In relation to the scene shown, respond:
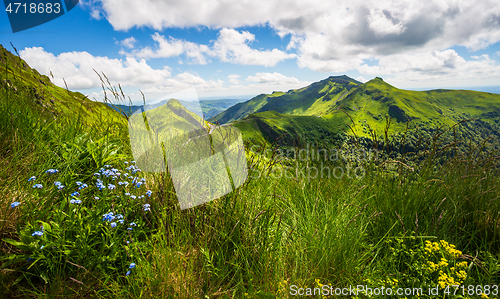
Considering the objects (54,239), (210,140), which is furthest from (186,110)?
(54,239)

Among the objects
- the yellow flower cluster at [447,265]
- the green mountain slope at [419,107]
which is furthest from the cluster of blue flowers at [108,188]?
the green mountain slope at [419,107]

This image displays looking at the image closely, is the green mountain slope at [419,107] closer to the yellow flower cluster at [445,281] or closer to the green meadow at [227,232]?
the green meadow at [227,232]

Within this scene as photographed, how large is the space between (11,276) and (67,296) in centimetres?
51

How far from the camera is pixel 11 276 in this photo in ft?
5.69

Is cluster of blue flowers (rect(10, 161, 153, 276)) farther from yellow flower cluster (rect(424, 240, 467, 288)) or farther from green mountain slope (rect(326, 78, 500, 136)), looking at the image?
green mountain slope (rect(326, 78, 500, 136))

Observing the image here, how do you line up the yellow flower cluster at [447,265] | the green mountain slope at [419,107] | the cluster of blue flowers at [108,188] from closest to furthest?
the cluster of blue flowers at [108,188] < the yellow flower cluster at [447,265] < the green mountain slope at [419,107]

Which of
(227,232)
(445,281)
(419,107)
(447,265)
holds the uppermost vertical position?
(419,107)

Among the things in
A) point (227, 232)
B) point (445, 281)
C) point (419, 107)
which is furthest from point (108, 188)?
point (419, 107)

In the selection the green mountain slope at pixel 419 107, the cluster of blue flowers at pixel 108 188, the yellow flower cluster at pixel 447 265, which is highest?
the green mountain slope at pixel 419 107

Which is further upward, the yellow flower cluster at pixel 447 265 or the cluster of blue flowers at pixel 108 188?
the cluster of blue flowers at pixel 108 188

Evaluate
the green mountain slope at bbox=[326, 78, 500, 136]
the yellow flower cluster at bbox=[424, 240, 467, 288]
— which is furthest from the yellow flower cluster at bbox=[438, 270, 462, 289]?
the green mountain slope at bbox=[326, 78, 500, 136]

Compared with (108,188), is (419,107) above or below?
above

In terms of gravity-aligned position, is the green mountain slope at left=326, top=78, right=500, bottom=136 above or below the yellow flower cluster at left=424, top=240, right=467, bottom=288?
above

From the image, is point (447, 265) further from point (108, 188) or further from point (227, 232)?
point (108, 188)
